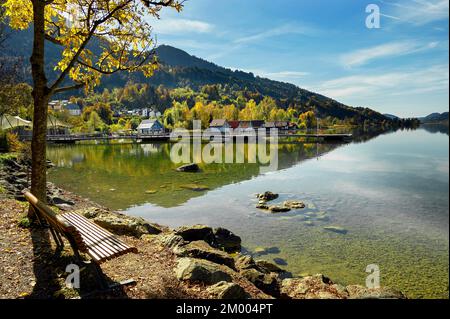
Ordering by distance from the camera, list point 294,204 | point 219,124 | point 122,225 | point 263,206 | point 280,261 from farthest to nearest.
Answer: point 219,124
point 294,204
point 263,206
point 280,261
point 122,225

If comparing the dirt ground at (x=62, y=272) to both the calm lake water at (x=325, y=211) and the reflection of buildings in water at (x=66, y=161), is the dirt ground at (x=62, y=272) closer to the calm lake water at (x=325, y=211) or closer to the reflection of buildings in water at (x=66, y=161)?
the calm lake water at (x=325, y=211)

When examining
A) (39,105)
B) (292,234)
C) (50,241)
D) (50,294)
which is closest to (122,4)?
(39,105)

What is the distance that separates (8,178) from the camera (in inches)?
746

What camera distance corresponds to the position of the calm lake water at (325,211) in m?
11.5

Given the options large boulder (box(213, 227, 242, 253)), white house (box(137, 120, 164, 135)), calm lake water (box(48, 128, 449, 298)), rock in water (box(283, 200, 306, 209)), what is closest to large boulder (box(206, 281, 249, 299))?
calm lake water (box(48, 128, 449, 298))

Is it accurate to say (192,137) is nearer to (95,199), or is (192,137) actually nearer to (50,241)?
(95,199)

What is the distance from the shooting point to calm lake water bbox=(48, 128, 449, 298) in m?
11.5

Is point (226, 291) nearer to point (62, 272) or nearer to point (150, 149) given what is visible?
point (62, 272)

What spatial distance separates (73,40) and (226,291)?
28.1 feet

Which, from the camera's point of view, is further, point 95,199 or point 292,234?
point 95,199

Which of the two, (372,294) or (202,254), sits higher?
(202,254)

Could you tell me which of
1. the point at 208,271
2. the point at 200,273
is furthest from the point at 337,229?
the point at 200,273

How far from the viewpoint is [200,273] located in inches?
281
